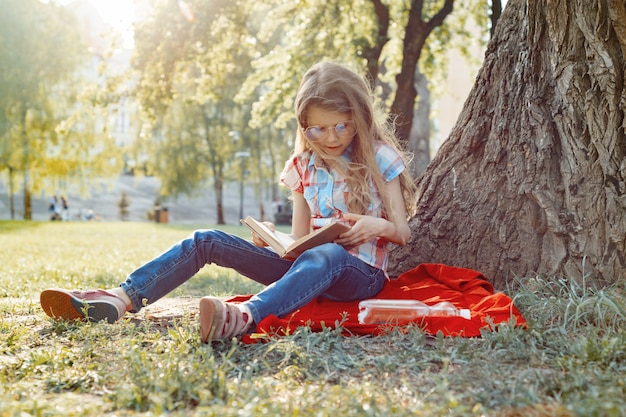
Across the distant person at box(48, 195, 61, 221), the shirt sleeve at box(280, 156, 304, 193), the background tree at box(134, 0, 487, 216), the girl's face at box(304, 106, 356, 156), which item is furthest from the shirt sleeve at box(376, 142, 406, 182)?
the distant person at box(48, 195, 61, 221)

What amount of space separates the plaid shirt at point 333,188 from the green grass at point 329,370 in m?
0.71

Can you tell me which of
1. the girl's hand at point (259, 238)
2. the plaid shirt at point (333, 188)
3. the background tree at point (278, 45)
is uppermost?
the background tree at point (278, 45)

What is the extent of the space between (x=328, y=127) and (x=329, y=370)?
143 cm

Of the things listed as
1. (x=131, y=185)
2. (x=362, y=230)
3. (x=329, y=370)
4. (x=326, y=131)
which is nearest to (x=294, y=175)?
(x=326, y=131)

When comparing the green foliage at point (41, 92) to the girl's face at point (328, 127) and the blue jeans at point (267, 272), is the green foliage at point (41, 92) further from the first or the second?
the girl's face at point (328, 127)

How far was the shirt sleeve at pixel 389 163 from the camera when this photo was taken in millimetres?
→ 3535

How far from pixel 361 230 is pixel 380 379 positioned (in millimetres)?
1038

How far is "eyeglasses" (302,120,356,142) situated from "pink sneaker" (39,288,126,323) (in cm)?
127

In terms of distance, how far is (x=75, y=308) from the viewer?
10.5ft

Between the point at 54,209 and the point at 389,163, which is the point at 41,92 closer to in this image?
the point at 54,209

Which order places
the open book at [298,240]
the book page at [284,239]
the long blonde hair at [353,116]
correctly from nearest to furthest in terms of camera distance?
the open book at [298,240] < the book page at [284,239] < the long blonde hair at [353,116]

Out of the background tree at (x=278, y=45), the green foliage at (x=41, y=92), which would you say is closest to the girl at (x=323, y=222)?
the background tree at (x=278, y=45)

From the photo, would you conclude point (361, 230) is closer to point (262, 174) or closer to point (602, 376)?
point (602, 376)

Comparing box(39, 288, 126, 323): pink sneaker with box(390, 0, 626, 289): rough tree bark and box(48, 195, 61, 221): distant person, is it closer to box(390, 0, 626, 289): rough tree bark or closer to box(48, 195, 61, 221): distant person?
box(390, 0, 626, 289): rough tree bark
